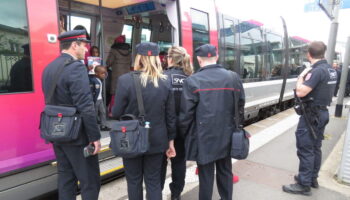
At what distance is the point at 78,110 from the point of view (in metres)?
2.29

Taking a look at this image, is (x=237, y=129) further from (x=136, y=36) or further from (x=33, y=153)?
(x=136, y=36)

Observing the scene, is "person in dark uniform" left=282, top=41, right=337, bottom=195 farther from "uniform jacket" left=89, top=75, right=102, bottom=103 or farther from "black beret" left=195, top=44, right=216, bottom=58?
"uniform jacket" left=89, top=75, right=102, bottom=103

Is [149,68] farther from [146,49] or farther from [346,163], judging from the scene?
[346,163]

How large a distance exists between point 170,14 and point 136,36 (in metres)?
2.55

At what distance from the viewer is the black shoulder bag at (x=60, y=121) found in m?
2.25

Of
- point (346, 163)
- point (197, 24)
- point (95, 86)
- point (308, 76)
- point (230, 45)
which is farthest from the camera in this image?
point (230, 45)

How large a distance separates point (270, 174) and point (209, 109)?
201cm

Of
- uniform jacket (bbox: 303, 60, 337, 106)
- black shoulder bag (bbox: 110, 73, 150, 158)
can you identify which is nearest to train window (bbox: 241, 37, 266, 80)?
uniform jacket (bbox: 303, 60, 337, 106)

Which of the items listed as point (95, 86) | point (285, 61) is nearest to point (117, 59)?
point (95, 86)

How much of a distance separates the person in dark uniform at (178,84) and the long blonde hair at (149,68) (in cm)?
45

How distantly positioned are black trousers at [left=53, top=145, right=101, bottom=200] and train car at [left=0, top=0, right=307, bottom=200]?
365mm

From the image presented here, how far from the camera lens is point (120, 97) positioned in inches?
93.2

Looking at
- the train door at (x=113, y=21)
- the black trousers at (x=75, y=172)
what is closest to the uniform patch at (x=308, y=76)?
the black trousers at (x=75, y=172)

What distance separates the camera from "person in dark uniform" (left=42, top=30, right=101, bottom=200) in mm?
2264
